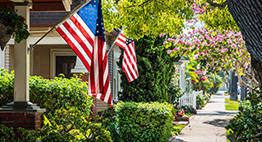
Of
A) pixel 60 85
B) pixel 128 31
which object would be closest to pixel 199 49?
pixel 128 31

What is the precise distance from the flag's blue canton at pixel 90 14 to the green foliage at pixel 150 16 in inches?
123

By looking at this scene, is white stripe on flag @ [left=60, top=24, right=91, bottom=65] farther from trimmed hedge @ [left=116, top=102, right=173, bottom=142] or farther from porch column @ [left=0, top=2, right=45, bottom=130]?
trimmed hedge @ [left=116, top=102, right=173, bottom=142]

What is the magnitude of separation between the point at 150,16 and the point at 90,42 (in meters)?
4.38

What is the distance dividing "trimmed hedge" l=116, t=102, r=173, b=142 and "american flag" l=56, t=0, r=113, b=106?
3347 millimetres

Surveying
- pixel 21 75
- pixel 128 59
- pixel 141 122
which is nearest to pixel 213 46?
pixel 128 59

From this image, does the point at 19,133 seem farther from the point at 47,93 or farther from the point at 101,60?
the point at 101,60

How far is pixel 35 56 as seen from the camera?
56.0ft

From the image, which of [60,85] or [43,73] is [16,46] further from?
[43,73]

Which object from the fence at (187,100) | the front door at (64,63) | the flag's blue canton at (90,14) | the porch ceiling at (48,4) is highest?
the porch ceiling at (48,4)

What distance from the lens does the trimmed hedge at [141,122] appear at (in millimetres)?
11836

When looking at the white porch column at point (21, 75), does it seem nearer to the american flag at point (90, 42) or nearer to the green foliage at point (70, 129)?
the green foliage at point (70, 129)

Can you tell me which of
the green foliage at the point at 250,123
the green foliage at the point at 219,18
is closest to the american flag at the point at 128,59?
the green foliage at the point at 219,18

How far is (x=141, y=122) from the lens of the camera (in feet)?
38.8

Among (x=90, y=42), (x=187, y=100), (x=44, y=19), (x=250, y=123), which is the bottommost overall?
(x=187, y=100)
